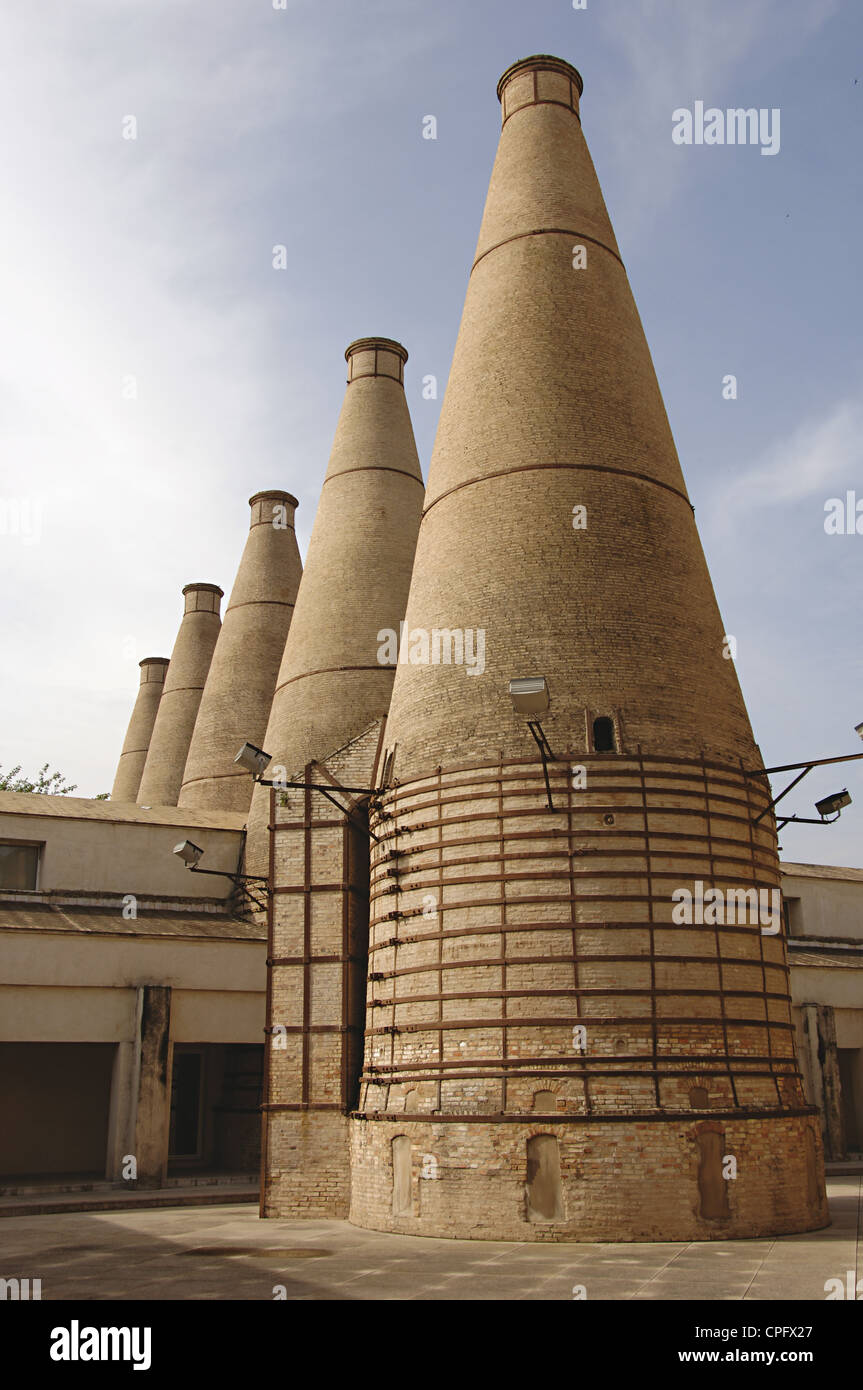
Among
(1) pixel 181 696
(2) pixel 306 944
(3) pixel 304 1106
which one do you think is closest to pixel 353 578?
(2) pixel 306 944

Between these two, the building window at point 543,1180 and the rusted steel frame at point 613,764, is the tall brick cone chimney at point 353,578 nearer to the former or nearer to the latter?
the rusted steel frame at point 613,764

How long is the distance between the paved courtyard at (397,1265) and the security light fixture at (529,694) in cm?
626

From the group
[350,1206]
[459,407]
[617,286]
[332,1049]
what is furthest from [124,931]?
[617,286]

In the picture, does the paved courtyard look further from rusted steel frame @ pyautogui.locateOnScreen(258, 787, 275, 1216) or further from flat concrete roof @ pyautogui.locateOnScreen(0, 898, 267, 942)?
flat concrete roof @ pyautogui.locateOnScreen(0, 898, 267, 942)

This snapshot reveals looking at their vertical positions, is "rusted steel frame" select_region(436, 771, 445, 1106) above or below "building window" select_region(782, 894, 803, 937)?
below

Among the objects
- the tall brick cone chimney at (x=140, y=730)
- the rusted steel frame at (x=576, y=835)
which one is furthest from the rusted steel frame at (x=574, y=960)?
the tall brick cone chimney at (x=140, y=730)

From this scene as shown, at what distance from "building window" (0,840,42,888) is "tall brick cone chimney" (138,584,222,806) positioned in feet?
29.5

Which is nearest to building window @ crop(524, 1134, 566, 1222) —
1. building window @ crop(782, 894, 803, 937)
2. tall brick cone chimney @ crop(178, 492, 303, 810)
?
tall brick cone chimney @ crop(178, 492, 303, 810)

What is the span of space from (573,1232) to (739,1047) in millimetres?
3090

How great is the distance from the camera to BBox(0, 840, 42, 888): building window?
24344 millimetres

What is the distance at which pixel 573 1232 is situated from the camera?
1309 centimetres

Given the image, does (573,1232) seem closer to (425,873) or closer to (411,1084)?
(411,1084)

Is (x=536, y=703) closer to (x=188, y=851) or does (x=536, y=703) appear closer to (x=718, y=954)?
(x=718, y=954)

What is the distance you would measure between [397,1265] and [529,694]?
6.60 m
